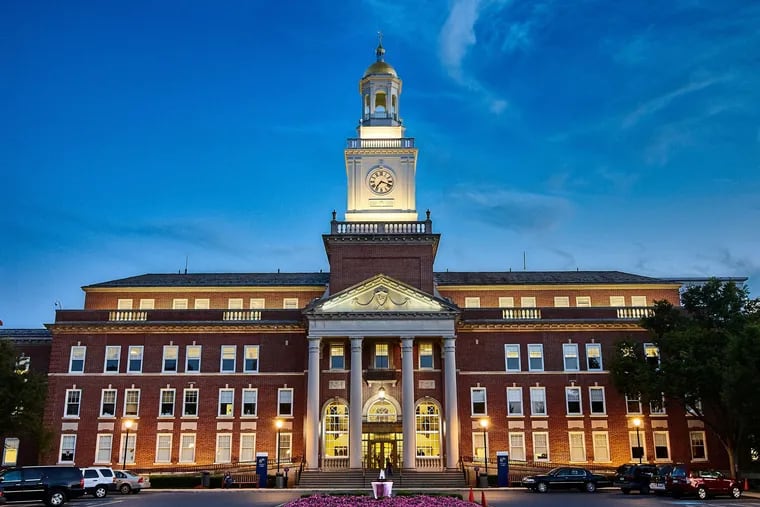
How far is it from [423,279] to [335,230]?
813cm

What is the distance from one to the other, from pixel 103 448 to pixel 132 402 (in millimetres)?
3975

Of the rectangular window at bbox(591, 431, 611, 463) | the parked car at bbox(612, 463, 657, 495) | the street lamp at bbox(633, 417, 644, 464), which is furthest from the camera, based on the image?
the rectangular window at bbox(591, 431, 611, 463)

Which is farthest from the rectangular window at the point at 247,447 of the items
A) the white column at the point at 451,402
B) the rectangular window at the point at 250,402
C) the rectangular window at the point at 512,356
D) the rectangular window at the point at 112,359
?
the rectangular window at the point at 512,356

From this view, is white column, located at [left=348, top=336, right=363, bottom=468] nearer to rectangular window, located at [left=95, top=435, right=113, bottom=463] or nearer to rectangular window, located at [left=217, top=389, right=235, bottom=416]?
rectangular window, located at [left=217, top=389, right=235, bottom=416]

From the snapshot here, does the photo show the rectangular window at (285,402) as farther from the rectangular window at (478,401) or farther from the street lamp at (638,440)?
A: the street lamp at (638,440)

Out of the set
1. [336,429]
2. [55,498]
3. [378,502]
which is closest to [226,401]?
[336,429]

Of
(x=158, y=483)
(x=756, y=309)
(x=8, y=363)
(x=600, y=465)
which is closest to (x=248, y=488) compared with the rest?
(x=158, y=483)

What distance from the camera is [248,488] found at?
50.9 metres

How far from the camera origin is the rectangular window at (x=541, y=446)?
192 feet

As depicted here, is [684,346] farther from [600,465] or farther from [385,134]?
[385,134]

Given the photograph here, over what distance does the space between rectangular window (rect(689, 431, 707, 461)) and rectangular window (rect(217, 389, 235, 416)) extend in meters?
35.6

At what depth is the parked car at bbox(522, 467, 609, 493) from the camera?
4691 centimetres

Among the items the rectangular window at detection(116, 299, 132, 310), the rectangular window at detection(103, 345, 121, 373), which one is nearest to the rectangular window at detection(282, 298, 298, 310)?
the rectangular window at detection(116, 299, 132, 310)

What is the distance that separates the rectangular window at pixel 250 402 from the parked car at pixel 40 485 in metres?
22.2
